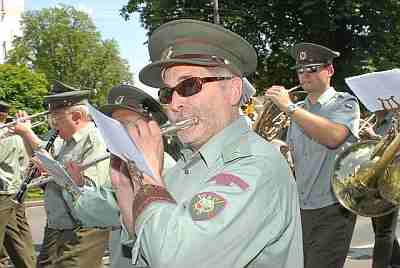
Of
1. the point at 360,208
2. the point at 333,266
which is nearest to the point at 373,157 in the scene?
the point at 360,208

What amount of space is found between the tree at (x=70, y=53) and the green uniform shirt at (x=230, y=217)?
64478 mm

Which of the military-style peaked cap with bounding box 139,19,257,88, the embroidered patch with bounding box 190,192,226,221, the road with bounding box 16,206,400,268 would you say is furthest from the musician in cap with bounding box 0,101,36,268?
the embroidered patch with bounding box 190,192,226,221

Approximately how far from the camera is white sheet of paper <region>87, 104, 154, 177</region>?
69.1 inches

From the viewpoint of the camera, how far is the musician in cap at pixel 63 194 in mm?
4527

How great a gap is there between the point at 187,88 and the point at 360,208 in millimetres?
2225

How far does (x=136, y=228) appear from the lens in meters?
1.70

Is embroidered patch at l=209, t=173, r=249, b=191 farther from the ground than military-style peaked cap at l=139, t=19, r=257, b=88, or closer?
closer

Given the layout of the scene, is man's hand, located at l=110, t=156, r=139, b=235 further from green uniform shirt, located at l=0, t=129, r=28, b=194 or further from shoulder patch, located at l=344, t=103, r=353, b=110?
green uniform shirt, located at l=0, t=129, r=28, b=194

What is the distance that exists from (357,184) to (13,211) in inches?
161

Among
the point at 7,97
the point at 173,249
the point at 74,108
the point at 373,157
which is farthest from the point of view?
the point at 7,97

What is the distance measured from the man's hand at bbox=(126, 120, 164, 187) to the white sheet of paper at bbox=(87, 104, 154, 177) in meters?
0.02

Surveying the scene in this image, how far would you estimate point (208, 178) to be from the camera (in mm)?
1853

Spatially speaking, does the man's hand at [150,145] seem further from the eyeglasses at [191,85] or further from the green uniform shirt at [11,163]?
the green uniform shirt at [11,163]

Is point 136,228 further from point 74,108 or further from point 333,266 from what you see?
point 74,108
